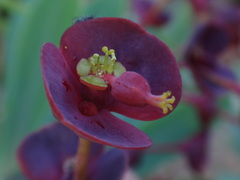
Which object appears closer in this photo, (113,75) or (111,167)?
(113,75)

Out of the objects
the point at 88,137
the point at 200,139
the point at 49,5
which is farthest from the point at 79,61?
the point at 200,139

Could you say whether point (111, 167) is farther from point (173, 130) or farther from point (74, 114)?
point (173, 130)

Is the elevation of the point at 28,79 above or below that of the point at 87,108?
below

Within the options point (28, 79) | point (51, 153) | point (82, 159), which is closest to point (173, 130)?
point (28, 79)

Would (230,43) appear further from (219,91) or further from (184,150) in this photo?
(184,150)

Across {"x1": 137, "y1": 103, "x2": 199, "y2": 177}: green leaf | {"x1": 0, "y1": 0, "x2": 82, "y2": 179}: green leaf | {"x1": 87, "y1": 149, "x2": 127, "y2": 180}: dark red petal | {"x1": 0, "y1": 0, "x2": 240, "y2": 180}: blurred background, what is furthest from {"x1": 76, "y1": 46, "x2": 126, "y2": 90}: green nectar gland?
{"x1": 137, "y1": 103, "x2": 199, "y2": 177}: green leaf

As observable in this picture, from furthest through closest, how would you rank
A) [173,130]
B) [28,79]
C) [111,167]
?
[173,130] → [28,79] → [111,167]

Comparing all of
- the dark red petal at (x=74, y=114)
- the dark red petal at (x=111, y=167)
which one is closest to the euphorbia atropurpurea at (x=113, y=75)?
the dark red petal at (x=74, y=114)

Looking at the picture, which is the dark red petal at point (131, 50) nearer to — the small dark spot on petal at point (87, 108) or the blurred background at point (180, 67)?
the small dark spot on petal at point (87, 108)
